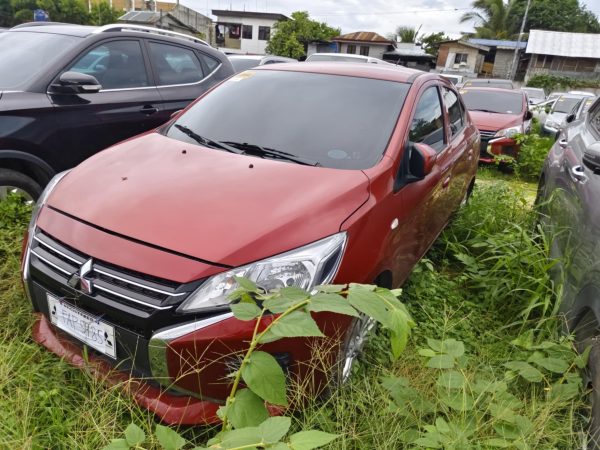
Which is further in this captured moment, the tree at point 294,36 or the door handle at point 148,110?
the tree at point 294,36

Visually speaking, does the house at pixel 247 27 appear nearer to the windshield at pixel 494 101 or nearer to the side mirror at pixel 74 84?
the windshield at pixel 494 101

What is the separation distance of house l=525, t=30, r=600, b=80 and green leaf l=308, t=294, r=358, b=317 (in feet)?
127

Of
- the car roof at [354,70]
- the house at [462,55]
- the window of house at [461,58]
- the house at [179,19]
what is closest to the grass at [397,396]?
the car roof at [354,70]

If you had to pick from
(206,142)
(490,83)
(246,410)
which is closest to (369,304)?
(246,410)

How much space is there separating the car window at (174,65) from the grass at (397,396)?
187 centimetres

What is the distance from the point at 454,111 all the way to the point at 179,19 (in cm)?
3931

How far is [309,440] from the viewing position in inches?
40.8

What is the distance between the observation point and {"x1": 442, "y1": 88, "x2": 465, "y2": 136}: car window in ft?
11.8

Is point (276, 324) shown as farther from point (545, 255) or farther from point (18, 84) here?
point (18, 84)

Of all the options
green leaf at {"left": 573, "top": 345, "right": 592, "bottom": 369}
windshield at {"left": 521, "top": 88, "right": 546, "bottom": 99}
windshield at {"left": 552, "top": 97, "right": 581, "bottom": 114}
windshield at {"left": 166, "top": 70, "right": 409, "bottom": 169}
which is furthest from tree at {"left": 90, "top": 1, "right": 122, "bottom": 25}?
green leaf at {"left": 573, "top": 345, "right": 592, "bottom": 369}

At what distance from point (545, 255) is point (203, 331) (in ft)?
7.32

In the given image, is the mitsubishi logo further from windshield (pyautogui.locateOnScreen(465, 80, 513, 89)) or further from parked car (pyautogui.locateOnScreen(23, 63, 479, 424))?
windshield (pyautogui.locateOnScreen(465, 80, 513, 89))

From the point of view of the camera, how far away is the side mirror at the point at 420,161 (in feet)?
7.63

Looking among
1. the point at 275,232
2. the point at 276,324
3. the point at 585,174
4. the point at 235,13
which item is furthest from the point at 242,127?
the point at 235,13
